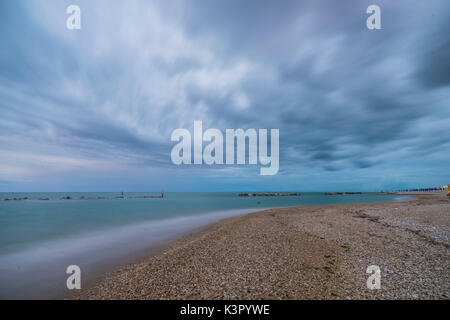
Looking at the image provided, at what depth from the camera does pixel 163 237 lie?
52.5 feet

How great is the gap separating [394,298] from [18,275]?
1605 centimetres
